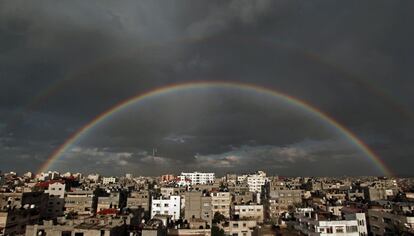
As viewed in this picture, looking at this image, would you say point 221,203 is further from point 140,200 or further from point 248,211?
point 140,200

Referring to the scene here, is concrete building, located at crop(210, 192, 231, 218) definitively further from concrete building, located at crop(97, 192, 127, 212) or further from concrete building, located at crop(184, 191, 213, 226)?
concrete building, located at crop(97, 192, 127, 212)

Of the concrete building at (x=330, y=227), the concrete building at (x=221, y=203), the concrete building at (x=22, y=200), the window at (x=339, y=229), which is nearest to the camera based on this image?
the concrete building at (x=330, y=227)

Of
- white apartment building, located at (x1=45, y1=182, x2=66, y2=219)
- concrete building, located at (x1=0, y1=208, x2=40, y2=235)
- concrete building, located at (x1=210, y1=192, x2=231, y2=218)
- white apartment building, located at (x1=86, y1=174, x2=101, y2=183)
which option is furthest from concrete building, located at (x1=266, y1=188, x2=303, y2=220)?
white apartment building, located at (x1=86, y1=174, x2=101, y2=183)

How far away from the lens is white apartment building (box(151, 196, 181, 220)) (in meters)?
59.4

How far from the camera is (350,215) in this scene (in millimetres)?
37969

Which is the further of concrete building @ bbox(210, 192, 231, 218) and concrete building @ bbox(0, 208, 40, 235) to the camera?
concrete building @ bbox(210, 192, 231, 218)

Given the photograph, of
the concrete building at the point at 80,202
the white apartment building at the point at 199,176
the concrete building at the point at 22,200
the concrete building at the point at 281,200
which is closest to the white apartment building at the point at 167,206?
the concrete building at the point at 80,202

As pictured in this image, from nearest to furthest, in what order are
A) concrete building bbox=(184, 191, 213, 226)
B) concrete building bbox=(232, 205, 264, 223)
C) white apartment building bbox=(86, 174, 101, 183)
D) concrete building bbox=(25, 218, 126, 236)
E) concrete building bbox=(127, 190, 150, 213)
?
concrete building bbox=(25, 218, 126, 236) → concrete building bbox=(184, 191, 213, 226) → concrete building bbox=(232, 205, 264, 223) → concrete building bbox=(127, 190, 150, 213) → white apartment building bbox=(86, 174, 101, 183)

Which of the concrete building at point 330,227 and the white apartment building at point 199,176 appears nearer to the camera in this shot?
the concrete building at point 330,227

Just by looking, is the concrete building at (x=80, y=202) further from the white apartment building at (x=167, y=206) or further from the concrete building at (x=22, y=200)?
the white apartment building at (x=167, y=206)

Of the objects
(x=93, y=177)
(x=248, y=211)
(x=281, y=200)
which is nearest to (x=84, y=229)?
(x=248, y=211)

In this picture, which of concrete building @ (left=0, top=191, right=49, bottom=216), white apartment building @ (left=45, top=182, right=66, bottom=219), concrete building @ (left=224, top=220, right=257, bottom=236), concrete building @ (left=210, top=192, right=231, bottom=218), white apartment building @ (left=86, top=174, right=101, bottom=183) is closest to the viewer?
concrete building @ (left=224, top=220, right=257, bottom=236)

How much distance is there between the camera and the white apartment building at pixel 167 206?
5938 centimetres

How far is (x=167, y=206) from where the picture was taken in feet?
196
